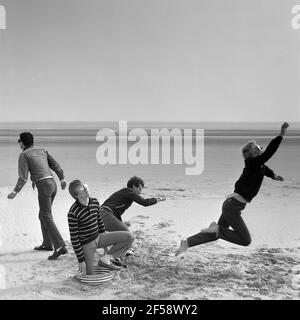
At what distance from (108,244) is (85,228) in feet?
1.57

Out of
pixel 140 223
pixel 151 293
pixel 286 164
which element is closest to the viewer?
pixel 151 293

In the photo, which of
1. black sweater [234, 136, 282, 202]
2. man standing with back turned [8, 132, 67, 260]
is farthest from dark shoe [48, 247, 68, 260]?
black sweater [234, 136, 282, 202]

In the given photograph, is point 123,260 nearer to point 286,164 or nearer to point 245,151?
point 245,151

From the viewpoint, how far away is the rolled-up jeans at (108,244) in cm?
481

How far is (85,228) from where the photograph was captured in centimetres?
473

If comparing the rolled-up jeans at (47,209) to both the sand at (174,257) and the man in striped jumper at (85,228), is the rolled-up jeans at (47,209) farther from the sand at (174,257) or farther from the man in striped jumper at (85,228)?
the man in striped jumper at (85,228)

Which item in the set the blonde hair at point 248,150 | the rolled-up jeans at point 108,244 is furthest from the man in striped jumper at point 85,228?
the blonde hair at point 248,150

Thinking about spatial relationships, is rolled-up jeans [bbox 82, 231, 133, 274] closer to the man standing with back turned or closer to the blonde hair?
the man standing with back turned

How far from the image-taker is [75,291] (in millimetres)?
4688

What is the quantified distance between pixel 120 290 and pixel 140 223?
2787 mm

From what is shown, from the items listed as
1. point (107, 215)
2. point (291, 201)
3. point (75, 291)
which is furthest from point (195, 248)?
point (291, 201)

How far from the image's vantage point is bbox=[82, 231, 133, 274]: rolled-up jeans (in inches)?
189

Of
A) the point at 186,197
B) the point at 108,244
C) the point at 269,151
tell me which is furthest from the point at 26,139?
the point at 186,197

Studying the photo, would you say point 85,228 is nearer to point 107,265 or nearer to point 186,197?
point 107,265
